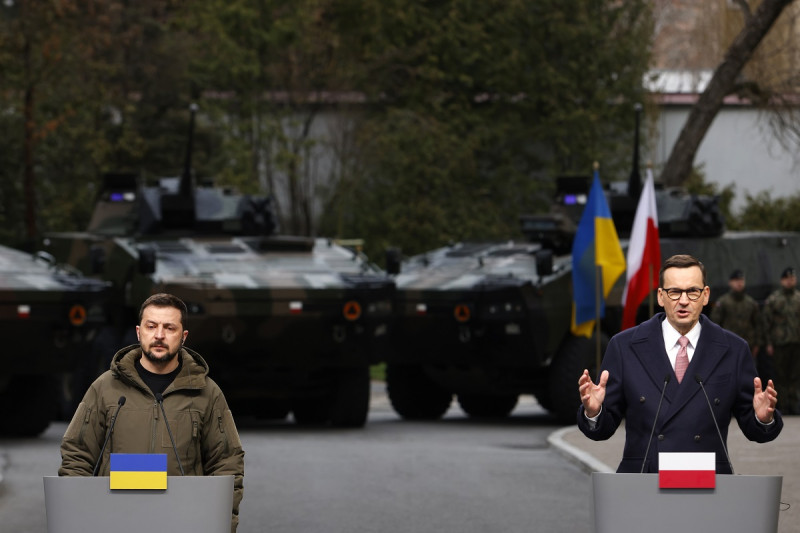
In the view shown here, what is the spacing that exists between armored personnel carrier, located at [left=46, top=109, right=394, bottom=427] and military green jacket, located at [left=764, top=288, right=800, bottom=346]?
184 inches

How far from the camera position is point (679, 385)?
22.5 feet

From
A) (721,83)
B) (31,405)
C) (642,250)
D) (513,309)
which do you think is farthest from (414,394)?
(721,83)

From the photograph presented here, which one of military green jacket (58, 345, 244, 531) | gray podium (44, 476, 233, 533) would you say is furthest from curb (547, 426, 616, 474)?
gray podium (44, 476, 233, 533)

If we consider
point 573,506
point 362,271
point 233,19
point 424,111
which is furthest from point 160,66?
point 573,506

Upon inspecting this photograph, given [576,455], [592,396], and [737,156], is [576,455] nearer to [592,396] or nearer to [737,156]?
[592,396]

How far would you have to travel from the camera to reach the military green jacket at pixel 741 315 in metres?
21.7

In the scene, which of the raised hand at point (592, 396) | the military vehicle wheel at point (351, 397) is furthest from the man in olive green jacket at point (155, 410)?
the military vehicle wheel at point (351, 397)

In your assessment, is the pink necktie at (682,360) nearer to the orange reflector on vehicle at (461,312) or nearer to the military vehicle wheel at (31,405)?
the military vehicle wheel at (31,405)

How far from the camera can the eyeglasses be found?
6770 mm

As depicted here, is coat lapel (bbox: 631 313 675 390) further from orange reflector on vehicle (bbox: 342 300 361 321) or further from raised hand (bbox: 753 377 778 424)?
orange reflector on vehicle (bbox: 342 300 361 321)

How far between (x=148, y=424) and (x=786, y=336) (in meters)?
16.2

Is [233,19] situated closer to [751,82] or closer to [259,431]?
[751,82]

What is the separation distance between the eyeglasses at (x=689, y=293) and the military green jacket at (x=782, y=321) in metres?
15.5

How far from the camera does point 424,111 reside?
4012 cm
